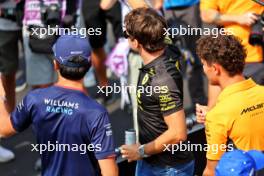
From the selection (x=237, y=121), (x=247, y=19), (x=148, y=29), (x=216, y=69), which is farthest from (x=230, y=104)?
(x=247, y=19)

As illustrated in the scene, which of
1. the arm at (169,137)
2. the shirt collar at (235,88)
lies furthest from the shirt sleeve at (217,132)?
the arm at (169,137)

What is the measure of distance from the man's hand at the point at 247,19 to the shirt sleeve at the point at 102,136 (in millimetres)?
A: 2063

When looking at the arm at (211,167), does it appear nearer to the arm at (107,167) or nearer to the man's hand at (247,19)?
the arm at (107,167)

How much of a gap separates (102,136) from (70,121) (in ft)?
0.62

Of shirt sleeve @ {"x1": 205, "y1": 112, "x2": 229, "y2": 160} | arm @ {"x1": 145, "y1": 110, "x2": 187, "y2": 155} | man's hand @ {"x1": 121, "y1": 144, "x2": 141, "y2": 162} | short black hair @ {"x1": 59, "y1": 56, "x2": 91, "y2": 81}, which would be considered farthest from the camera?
man's hand @ {"x1": 121, "y1": 144, "x2": 141, "y2": 162}

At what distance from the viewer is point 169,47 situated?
13.7ft

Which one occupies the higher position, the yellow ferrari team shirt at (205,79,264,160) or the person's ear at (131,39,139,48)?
the person's ear at (131,39,139,48)

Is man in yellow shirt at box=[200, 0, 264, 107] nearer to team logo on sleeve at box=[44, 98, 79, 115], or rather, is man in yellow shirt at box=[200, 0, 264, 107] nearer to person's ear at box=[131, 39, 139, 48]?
person's ear at box=[131, 39, 139, 48]

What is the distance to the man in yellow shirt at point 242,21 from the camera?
15.8ft

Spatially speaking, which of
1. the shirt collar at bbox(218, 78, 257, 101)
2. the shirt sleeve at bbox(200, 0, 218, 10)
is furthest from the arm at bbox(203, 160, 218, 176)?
the shirt sleeve at bbox(200, 0, 218, 10)

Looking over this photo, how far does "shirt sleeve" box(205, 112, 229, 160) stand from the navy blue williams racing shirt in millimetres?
531

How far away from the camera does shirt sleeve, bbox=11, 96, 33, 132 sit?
3.24 metres

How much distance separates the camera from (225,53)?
321 centimetres

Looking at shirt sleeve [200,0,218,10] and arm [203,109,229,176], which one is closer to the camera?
arm [203,109,229,176]
